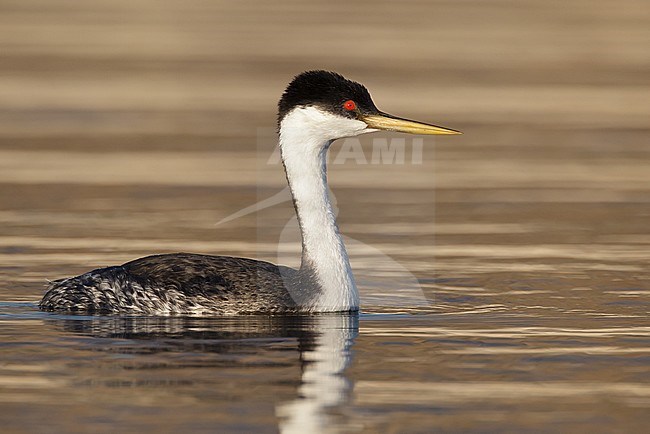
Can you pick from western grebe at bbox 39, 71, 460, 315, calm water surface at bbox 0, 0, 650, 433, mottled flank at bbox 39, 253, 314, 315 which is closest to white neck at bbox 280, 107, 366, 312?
western grebe at bbox 39, 71, 460, 315

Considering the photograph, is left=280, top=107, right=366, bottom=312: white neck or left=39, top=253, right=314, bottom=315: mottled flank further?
left=280, top=107, right=366, bottom=312: white neck

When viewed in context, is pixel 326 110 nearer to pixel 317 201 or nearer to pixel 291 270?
pixel 317 201

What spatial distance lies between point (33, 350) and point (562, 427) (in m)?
4.13

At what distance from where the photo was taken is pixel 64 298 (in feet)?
48.0

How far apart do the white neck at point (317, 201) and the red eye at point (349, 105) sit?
0.11 m

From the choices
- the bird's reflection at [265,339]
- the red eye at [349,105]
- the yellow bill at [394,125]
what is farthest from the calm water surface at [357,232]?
the red eye at [349,105]

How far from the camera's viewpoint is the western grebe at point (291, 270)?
14562 mm

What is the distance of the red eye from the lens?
14875 mm

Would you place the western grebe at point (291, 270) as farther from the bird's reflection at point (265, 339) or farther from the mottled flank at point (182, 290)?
the bird's reflection at point (265, 339)

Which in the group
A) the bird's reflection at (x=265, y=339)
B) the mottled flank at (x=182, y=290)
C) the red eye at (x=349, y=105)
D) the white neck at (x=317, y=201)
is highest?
the red eye at (x=349, y=105)

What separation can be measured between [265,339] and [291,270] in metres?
1.62

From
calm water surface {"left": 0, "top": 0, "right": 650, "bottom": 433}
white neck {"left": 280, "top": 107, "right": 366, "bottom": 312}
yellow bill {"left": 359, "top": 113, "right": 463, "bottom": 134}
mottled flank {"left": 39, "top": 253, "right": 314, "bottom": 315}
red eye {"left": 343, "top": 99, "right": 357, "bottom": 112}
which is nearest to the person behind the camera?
calm water surface {"left": 0, "top": 0, "right": 650, "bottom": 433}

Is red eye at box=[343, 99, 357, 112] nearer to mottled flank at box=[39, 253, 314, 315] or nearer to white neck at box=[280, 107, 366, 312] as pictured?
white neck at box=[280, 107, 366, 312]

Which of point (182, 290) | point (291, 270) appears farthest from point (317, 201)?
point (182, 290)
